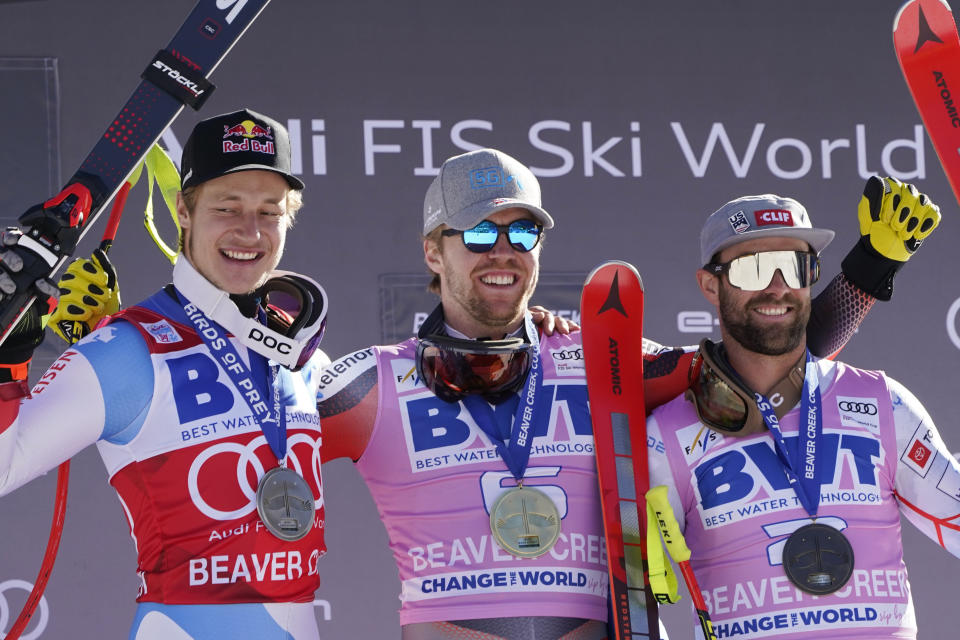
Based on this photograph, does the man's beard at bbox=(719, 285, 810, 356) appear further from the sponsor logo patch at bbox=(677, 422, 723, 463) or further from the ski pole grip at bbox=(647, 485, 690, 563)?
the ski pole grip at bbox=(647, 485, 690, 563)

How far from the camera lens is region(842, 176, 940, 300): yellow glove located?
110 inches

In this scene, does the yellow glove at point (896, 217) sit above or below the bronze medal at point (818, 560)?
above

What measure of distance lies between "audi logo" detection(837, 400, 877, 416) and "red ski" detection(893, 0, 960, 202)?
2.06ft

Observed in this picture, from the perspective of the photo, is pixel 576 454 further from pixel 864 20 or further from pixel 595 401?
pixel 864 20

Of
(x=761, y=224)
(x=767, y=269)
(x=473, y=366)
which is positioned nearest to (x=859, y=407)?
(x=767, y=269)

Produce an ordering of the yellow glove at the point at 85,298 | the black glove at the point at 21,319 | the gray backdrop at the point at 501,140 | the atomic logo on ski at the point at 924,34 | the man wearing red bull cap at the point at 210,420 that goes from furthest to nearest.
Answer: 1. the gray backdrop at the point at 501,140
2. the atomic logo on ski at the point at 924,34
3. the yellow glove at the point at 85,298
4. the man wearing red bull cap at the point at 210,420
5. the black glove at the point at 21,319

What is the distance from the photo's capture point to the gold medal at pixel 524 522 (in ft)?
8.51

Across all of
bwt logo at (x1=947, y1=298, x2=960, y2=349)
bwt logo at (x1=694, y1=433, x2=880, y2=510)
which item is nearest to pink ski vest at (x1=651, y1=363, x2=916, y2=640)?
bwt logo at (x1=694, y1=433, x2=880, y2=510)

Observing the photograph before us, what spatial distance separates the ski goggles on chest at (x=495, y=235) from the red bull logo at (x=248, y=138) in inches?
20.0

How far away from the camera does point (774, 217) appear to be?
2844 mm

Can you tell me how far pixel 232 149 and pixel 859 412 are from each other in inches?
62.0

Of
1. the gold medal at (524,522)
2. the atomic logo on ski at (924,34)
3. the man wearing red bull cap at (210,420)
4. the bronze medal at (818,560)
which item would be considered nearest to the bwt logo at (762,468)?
the bronze medal at (818,560)

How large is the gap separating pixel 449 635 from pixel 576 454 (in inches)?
19.6

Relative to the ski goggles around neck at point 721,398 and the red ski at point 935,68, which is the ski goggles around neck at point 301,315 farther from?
the red ski at point 935,68
